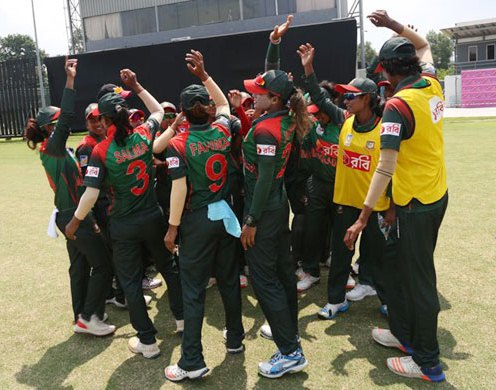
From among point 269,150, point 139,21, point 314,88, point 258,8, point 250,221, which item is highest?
point 139,21

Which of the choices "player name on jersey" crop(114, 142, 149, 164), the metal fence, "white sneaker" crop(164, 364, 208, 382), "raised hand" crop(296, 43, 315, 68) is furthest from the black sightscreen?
the metal fence

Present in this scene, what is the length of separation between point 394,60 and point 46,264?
486 centimetres

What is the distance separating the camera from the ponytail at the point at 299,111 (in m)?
3.10

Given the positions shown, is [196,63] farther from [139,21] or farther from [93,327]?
[139,21]

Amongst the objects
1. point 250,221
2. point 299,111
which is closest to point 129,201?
point 250,221

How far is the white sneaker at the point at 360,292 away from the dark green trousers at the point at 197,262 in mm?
1537

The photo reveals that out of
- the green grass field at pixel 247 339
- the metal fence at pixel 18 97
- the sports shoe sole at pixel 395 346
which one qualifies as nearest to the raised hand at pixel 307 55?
the green grass field at pixel 247 339

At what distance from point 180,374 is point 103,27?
1499 inches

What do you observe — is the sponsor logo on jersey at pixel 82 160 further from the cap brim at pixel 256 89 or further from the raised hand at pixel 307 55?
the raised hand at pixel 307 55

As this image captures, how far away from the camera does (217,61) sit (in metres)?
10.3

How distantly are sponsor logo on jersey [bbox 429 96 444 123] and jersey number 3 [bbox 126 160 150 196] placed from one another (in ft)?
6.83

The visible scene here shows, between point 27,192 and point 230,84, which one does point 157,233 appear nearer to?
point 230,84

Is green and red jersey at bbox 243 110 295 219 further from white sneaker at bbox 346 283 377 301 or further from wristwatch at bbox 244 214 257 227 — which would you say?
white sneaker at bbox 346 283 377 301

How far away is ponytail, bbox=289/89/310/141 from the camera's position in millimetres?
3102
